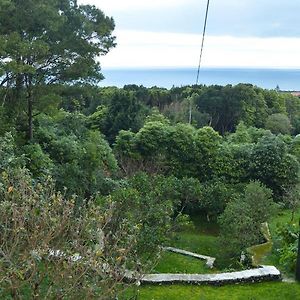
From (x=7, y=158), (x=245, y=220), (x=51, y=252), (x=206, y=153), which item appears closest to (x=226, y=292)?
(x=245, y=220)

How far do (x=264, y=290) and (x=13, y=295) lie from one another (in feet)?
13.1

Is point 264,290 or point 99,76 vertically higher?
point 99,76

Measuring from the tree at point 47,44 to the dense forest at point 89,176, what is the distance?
31 mm

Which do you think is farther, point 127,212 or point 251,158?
point 251,158

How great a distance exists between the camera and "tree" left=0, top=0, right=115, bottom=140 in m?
10.6

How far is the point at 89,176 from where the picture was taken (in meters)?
11.1

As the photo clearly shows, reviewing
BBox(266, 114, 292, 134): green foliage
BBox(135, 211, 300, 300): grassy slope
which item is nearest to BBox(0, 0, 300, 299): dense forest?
BBox(135, 211, 300, 300): grassy slope

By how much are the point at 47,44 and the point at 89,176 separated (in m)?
3.38

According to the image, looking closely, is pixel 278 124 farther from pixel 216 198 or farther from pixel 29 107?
pixel 29 107

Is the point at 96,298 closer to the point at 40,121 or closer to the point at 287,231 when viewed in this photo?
the point at 287,231

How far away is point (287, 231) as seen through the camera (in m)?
9.19

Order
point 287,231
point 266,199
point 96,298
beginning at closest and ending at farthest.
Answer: point 96,298
point 287,231
point 266,199

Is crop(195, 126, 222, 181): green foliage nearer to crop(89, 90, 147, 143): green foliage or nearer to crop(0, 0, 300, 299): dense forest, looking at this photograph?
crop(0, 0, 300, 299): dense forest

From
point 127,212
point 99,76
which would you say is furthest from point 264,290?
point 99,76
